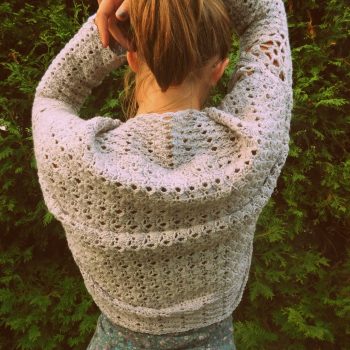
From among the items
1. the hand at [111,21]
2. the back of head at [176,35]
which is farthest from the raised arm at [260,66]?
the hand at [111,21]

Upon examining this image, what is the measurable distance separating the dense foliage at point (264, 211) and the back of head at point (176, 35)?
1.21m

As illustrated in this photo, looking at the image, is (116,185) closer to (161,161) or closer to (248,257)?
(161,161)

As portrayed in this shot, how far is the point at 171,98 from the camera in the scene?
1.10 m

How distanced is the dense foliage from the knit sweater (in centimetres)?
110

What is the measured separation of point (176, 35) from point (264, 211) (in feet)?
4.93

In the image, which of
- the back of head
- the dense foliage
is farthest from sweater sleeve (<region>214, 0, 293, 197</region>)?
the dense foliage

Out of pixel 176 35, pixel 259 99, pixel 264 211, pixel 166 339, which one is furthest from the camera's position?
pixel 264 211

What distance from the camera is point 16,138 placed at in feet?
7.39

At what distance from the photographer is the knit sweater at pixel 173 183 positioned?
40.1 inches

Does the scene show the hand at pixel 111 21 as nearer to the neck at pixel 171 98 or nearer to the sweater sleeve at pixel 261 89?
the neck at pixel 171 98

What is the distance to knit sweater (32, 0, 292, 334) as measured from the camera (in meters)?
1.02

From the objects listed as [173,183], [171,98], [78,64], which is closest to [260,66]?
[171,98]

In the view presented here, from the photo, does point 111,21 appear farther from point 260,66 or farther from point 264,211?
point 264,211

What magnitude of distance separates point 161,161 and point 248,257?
47cm
